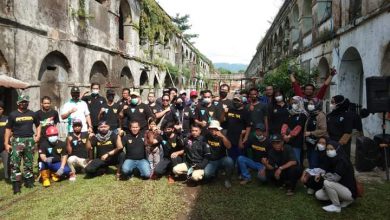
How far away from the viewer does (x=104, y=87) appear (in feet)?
49.9

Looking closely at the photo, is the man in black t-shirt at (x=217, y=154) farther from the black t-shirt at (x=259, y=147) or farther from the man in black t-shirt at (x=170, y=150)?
the man in black t-shirt at (x=170, y=150)

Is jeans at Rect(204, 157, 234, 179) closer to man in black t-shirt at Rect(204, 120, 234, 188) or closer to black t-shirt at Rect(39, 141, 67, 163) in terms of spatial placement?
man in black t-shirt at Rect(204, 120, 234, 188)

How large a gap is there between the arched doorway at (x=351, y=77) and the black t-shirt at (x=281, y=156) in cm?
694

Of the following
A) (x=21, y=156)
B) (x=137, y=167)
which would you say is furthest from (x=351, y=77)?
(x=21, y=156)

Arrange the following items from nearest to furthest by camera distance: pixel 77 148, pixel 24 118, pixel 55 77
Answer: pixel 24 118, pixel 77 148, pixel 55 77

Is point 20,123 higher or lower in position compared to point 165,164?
higher

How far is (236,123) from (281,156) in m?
1.34

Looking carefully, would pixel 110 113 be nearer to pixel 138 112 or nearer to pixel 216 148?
pixel 138 112

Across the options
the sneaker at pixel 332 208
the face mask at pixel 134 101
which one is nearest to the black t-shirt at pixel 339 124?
the sneaker at pixel 332 208

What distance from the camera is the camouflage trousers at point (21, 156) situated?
21.8ft

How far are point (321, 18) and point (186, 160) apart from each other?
972 cm

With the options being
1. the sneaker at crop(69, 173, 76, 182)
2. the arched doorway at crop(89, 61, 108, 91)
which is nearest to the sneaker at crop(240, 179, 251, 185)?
the sneaker at crop(69, 173, 76, 182)

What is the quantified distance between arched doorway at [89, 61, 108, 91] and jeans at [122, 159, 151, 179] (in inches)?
303

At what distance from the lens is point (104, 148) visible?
25.1ft
